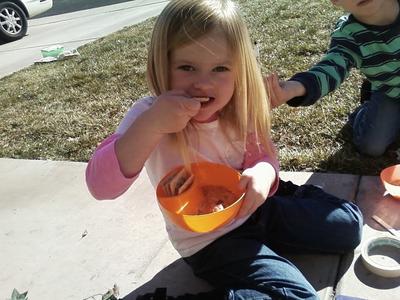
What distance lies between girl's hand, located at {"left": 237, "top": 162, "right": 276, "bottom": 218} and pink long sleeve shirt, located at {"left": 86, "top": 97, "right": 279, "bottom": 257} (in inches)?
4.7

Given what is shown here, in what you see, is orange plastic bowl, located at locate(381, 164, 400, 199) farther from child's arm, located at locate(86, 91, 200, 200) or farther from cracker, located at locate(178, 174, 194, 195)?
child's arm, located at locate(86, 91, 200, 200)

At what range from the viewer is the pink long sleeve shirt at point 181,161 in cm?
155

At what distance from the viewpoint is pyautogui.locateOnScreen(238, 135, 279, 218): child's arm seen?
1560 mm

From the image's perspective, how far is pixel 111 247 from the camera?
2.11 meters

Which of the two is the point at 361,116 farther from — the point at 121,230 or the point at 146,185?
the point at 121,230

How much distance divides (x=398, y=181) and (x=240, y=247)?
89 cm

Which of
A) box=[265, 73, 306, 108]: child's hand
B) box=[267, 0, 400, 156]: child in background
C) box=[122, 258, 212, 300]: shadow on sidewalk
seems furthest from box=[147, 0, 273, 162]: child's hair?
box=[267, 0, 400, 156]: child in background

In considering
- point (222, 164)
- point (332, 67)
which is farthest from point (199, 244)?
point (332, 67)

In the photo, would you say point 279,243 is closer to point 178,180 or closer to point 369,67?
point 178,180

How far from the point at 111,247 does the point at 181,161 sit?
0.62 m

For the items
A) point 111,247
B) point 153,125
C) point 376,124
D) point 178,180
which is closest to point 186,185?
point 178,180

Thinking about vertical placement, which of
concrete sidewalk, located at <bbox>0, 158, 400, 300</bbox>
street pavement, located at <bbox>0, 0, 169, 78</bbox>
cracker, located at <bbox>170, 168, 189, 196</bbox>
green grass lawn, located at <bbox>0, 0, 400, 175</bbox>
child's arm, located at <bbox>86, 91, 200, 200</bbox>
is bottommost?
street pavement, located at <bbox>0, 0, 169, 78</bbox>

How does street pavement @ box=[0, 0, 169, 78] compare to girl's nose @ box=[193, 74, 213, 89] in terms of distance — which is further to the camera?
street pavement @ box=[0, 0, 169, 78]

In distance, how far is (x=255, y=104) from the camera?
69.1 inches
